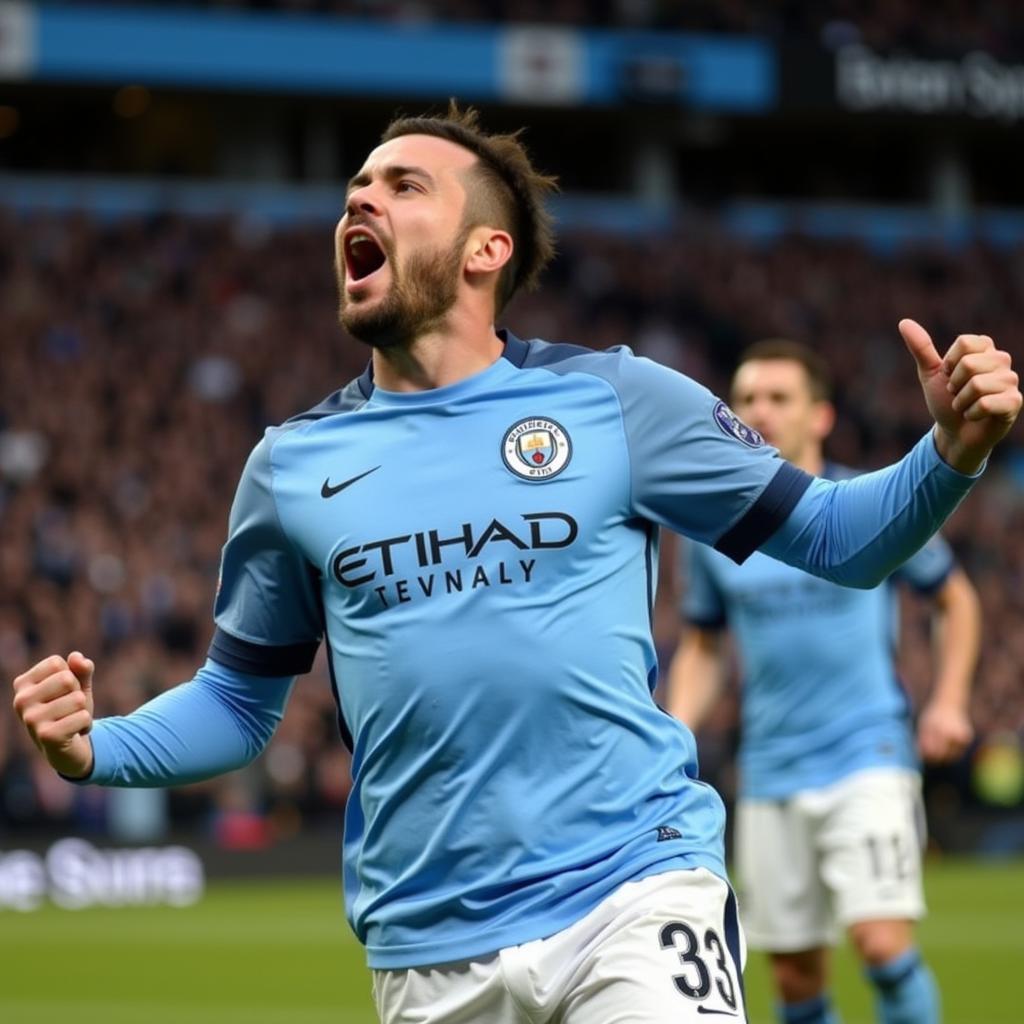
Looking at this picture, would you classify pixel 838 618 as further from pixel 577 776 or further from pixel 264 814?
pixel 264 814

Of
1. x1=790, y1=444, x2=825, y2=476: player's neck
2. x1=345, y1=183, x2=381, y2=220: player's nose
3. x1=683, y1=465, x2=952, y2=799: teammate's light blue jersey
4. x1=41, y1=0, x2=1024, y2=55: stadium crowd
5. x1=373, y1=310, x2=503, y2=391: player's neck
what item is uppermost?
x1=41, y1=0, x2=1024, y2=55: stadium crowd

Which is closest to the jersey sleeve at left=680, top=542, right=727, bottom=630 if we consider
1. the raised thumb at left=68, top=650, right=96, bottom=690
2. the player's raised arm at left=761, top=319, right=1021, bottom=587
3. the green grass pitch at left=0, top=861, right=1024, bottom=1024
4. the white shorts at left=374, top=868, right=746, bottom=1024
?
the green grass pitch at left=0, top=861, right=1024, bottom=1024

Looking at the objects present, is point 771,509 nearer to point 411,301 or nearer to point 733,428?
point 733,428

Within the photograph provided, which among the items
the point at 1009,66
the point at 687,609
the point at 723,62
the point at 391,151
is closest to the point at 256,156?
the point at 723,62

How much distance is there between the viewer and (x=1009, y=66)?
109 feet

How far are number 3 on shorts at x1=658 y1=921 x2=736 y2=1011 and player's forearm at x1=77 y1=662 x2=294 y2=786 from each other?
1.02 meters

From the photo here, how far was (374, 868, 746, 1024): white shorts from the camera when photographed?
3.97m

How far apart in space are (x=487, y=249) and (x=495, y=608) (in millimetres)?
813

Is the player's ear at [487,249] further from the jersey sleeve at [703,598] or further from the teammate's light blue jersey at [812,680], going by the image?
the jersey sleeve at [703,598]

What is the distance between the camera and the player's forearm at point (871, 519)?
13.0 feet

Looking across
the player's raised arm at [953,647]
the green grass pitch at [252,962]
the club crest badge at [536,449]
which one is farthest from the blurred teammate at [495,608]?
the green grass pitch at [252,962]

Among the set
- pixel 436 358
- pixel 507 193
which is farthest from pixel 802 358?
pixel 436 358

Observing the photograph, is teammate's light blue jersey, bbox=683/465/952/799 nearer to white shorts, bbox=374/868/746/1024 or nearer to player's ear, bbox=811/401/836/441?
player's ear, bbox=811/401/836/441

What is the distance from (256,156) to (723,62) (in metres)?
6.87
